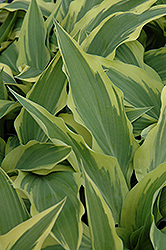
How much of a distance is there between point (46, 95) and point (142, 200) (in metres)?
0.32

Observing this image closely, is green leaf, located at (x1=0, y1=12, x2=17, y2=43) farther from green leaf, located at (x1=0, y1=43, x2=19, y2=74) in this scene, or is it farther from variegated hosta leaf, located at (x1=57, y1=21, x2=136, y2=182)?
variegated hosta leaf, located at (x1=57, y1=21, x2=136, y2=182)

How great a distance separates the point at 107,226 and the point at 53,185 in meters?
0.16

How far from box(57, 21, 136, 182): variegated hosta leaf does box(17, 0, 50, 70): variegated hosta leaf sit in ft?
0.85

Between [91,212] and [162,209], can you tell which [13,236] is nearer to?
[91,212]

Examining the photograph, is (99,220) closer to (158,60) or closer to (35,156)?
(35,156)

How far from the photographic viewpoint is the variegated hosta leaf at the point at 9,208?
50cm

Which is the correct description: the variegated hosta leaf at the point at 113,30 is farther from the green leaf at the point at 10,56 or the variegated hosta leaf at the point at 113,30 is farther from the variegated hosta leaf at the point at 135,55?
the green leaf at the point at 10,56

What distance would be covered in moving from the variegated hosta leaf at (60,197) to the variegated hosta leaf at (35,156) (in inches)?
1.1

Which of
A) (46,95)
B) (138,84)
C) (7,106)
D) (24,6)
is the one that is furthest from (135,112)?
(24,6)

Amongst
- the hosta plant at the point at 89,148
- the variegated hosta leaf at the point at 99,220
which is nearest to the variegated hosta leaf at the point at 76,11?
the hosta plant at the point at 89,148

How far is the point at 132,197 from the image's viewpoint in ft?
1.73

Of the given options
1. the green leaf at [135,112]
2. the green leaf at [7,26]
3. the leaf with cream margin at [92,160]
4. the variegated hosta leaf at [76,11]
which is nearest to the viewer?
the leaf with cream margin at [92,160]

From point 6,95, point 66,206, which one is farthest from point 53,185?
point 6,95

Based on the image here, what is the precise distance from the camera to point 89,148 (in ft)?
1.73
